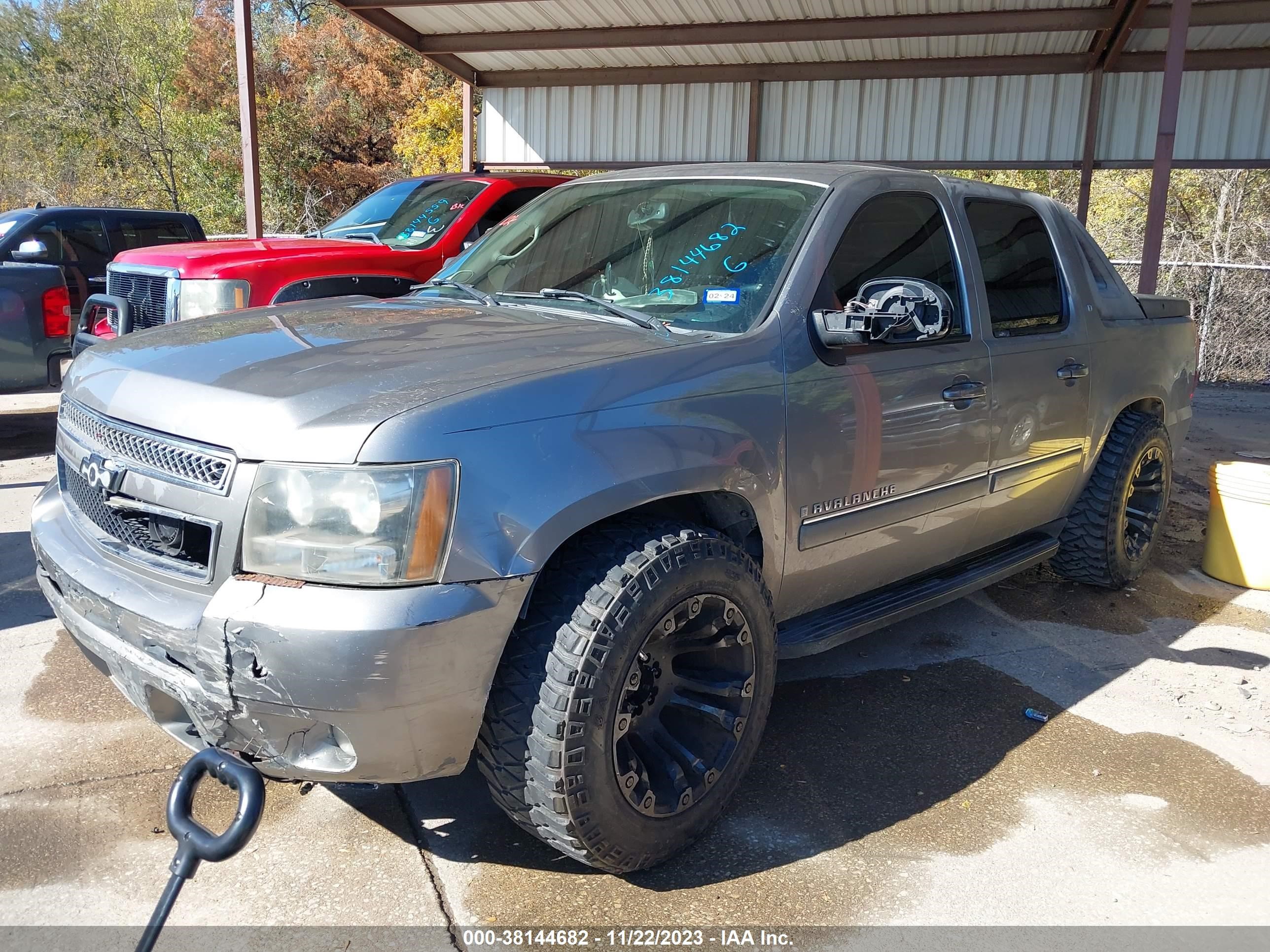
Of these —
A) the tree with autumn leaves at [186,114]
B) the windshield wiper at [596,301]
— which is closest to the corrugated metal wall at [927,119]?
the windshield wiper at [596,301]

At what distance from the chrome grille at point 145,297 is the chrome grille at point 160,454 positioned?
13.1 ft

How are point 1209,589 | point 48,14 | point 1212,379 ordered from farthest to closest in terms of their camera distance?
point 48,14 → point 1212,379 → point 1209,589

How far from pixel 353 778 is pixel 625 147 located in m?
12.3

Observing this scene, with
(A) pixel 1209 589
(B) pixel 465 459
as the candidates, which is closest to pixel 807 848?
(B) pixel 465 459

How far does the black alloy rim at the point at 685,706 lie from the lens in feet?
8.89

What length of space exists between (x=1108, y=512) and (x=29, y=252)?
27.9ft

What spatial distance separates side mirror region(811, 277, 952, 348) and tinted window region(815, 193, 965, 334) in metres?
0.10

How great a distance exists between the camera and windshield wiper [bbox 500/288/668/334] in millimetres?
3205

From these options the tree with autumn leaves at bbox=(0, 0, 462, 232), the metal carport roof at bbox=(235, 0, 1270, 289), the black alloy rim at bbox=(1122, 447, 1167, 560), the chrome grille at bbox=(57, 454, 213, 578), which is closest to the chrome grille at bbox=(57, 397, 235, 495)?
the chrome grille at bbox=(57, 454, 213, 578)

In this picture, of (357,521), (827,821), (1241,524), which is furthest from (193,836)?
(1241,524)

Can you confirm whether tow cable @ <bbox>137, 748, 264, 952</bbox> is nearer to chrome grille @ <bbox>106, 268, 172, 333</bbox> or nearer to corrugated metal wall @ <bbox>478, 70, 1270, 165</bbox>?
chrome grille @ <bbox>106, 268, 172, 333</bbox>

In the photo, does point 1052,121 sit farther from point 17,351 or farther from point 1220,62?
point 17,351

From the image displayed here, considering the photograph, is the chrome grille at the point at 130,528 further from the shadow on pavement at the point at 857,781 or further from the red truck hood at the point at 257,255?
the red truck hood at the point at 257,255

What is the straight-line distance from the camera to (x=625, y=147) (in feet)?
44.8
